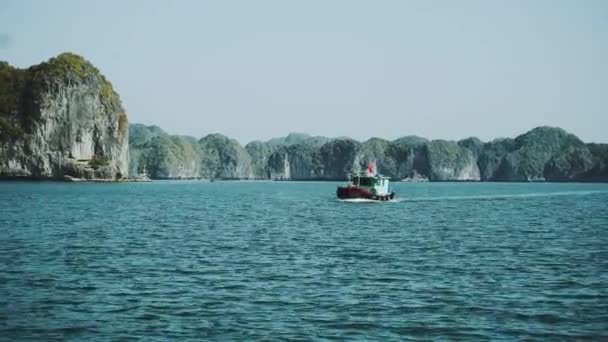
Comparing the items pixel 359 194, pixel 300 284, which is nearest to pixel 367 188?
pixel 359 194

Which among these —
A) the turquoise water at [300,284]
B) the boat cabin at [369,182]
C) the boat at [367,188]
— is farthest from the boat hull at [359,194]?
the turquoise water at [300,284]

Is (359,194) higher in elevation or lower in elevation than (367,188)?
lower

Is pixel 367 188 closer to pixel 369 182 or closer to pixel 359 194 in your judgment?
pixel 369 182

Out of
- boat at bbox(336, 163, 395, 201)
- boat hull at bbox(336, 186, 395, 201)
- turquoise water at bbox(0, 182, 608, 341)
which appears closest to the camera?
turquoise water at bbox(0, 182, 608, 341)

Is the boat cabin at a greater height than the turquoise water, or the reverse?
the boat cabin

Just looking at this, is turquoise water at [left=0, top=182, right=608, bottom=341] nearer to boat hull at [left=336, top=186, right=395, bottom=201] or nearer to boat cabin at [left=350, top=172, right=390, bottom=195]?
boat hull at [left=336, top=186, right=395, bottom=201]

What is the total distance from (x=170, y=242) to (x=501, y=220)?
3931 cm

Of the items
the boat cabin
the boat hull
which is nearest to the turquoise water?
the boat hull

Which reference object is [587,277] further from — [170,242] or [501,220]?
[501,220]

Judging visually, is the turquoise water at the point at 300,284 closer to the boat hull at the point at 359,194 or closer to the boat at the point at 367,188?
the boat hull at the point at 359,194

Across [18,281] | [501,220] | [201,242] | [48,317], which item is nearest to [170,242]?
[201,242]

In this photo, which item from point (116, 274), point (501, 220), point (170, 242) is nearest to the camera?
point (116, 274)

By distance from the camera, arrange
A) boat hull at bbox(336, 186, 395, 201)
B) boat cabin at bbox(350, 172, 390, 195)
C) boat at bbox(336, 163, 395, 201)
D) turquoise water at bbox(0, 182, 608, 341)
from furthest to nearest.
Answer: boat cabin at bbox(350, 172, 390, 195) < boat at bbox(336, 163, 395, 201) < boat hull at bbox(336, 186, 395, 201) < turquoise water at bbox(0, 182, 608, 341)

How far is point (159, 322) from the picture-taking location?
84.8 ft
